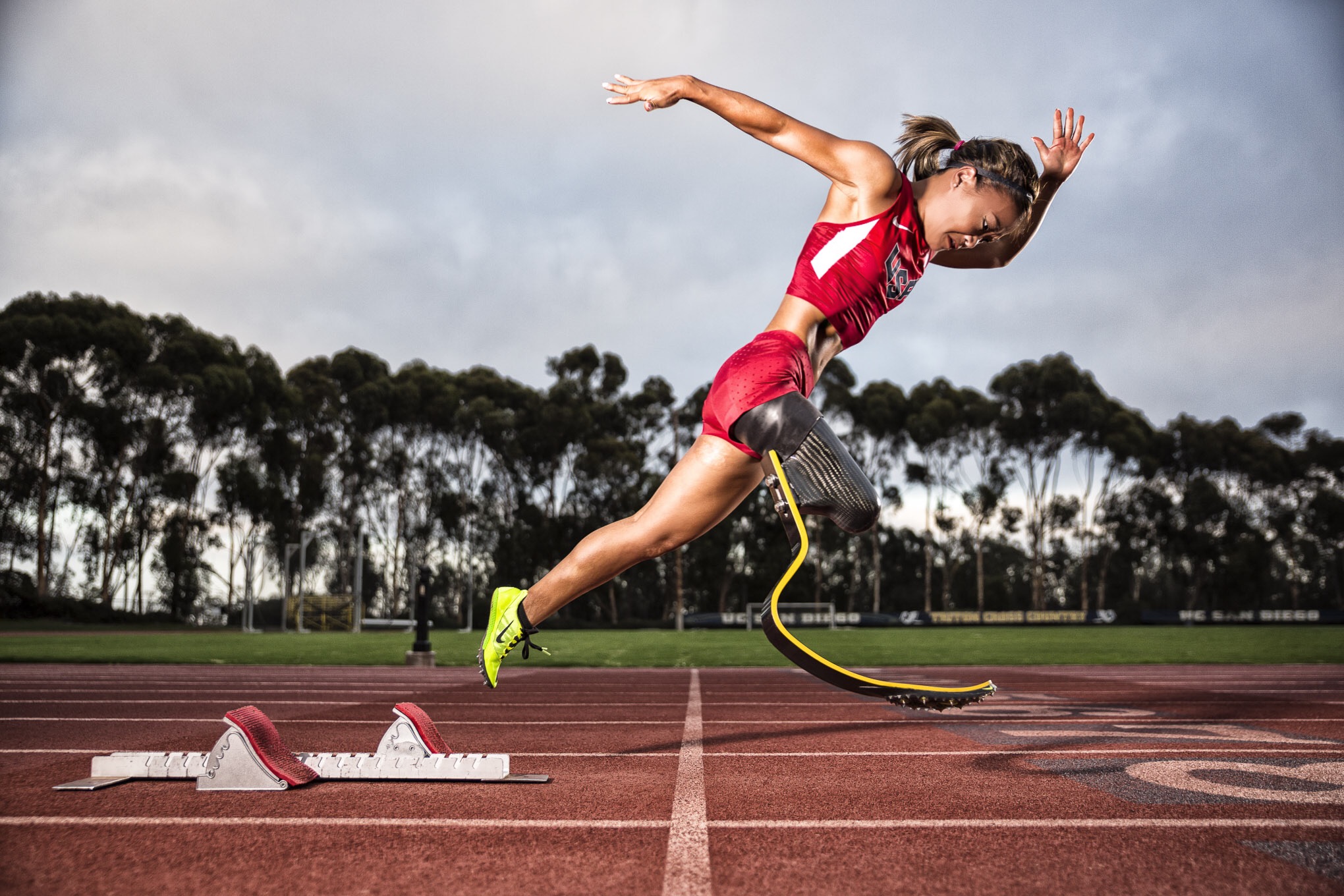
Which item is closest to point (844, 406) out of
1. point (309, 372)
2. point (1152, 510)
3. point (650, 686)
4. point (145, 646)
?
point (1152, 510)

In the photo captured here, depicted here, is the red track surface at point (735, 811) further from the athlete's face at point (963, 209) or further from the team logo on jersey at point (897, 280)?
the athlete's face at point (963, 209)

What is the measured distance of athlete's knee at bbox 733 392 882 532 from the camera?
2842mm

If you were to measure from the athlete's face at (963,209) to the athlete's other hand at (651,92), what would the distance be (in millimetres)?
991

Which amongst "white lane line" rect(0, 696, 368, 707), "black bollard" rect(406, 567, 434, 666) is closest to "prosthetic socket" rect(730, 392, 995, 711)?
"white lane line" rect(0, 696, 368, 707)

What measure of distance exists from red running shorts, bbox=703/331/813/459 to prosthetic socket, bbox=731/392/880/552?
0.13 ft

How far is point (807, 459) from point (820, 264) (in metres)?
0.78

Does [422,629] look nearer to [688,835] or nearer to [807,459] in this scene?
[688,835]

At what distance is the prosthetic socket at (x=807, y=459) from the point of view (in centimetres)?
284

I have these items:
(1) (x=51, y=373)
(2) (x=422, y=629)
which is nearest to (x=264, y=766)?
(2) (x=422, y=629)

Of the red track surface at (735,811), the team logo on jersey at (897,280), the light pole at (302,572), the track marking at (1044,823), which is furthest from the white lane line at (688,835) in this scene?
the light pole at (302,572)

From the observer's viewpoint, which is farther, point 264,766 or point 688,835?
point 264,766

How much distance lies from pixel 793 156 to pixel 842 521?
4.19 feet

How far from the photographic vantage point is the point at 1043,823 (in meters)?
2.73

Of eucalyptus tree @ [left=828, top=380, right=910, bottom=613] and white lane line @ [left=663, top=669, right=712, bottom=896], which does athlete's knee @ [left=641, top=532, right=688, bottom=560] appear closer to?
white lane line @ [left=663, top=669, right=712, bottom=896]
